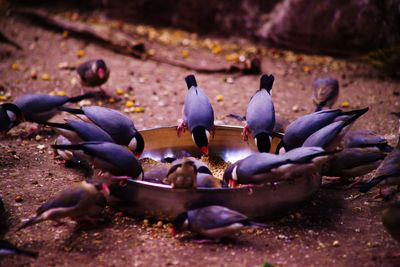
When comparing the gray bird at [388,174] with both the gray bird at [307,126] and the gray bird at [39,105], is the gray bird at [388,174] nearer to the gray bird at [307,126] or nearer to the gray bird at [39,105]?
the gray bird at [307,126]

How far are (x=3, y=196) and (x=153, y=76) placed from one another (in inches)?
120

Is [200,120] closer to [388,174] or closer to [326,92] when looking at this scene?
[388,174]

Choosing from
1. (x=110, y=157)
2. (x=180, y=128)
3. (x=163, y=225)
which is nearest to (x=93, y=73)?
(x=180, y=128)

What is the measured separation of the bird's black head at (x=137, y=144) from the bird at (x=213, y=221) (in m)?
0.92

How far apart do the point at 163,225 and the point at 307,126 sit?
1.25m

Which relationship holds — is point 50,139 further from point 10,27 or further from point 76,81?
point 10,27

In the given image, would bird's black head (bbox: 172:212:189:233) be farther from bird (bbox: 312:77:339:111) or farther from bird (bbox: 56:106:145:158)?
bird (bbox: 312:77:339:111)

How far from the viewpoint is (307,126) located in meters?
3.99

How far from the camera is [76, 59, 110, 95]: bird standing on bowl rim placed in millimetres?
5957

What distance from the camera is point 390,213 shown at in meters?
3.28

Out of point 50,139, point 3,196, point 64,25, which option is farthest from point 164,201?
point 64,25

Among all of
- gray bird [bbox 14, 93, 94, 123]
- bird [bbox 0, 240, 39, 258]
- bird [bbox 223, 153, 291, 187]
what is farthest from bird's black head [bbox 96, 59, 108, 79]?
bird [bbox 0, 240, 39, 258]

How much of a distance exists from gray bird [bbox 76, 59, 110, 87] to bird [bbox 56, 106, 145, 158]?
181 cm

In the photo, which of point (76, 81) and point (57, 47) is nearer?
point (76, 81)
